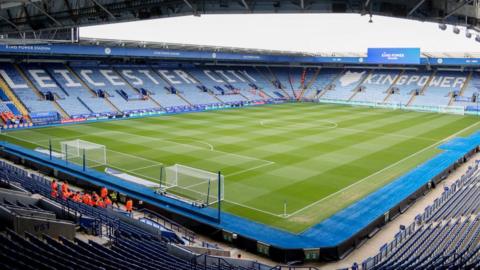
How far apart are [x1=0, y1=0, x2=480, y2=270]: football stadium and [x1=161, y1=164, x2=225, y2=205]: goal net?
0.33 feet

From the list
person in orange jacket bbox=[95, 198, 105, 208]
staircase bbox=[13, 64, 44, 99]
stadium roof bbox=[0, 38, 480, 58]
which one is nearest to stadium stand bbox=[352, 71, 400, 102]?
stadium roof bbox=[0, 38, 480, 58]

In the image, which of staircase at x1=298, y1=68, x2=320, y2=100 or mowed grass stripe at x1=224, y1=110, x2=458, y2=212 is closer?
mowed grass stripe at x1=224, y1=110, x2=458, y2=212

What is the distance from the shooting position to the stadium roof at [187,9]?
1283 cm

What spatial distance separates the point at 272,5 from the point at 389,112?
4463 cm

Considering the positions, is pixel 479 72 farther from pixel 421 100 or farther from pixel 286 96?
pixel 286 96

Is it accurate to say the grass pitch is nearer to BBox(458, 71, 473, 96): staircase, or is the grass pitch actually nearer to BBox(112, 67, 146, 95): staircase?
BBox(112, 67, 146, 95): staircase

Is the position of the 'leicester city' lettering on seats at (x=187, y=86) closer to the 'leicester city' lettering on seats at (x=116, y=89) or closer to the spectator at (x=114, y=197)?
the 'leicester city' lettering on seats at (x=116, y=89)

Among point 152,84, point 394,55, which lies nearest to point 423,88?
point 394,55

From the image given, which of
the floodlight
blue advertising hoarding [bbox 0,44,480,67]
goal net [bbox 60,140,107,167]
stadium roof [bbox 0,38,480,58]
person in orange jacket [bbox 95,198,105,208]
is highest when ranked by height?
stadium roof [bbox 0,38,480,58]

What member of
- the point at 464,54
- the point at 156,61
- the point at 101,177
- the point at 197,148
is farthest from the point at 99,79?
the point at 464,54

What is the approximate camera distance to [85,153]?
27078 millimetres

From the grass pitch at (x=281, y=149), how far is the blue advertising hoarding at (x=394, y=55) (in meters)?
12.9

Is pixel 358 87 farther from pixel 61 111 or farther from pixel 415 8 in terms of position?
pixel 415 8

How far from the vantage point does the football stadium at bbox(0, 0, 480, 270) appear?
1314 cm
